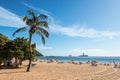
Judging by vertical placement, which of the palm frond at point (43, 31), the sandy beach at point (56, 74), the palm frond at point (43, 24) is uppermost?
the palm frond at point (43, 24)

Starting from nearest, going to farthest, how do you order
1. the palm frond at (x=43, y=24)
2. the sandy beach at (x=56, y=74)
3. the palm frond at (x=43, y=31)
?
1. the sandy beach at (x=56, y=74)
2. the palm frond at (x=43, y=24)
3. the palm frond at (x=43, y=31)

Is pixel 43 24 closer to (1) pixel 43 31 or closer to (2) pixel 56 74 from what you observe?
(1) pixel 43 31

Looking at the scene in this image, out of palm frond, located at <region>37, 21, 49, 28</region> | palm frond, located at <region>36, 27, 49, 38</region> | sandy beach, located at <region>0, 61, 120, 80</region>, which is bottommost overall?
sandy beach, located at <region>0, 61, 120, 80</region>

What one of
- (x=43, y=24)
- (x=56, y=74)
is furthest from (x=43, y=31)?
(x=56, y=74)

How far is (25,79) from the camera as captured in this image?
1507cm

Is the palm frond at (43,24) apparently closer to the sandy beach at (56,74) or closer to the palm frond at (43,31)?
the palm frond at (43,31)

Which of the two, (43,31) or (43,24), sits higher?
(43,24)

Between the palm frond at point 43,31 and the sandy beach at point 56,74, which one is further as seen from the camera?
the palm frond at point 43,31

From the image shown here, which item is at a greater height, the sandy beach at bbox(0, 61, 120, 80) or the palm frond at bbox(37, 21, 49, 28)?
the palm frond at bbox(37, 21, 49, 28)

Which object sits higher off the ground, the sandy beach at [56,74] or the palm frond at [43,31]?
the palm frond at [43,31]

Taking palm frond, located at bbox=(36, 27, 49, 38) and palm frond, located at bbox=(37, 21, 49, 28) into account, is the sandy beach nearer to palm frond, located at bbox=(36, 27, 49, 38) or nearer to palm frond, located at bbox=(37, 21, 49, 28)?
palm frond, located at bbox=(36, 27, 49, 38)

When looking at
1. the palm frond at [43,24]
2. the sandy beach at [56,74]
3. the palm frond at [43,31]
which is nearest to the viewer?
the sandy beach at [56,74]

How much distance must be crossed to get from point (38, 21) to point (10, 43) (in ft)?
18.7

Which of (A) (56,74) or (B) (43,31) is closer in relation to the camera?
(A) (56,74)
